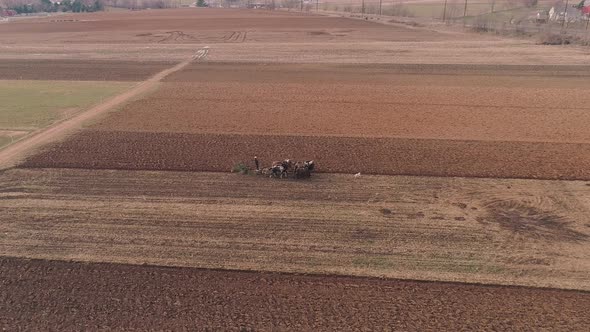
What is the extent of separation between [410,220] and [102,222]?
11.2 metres

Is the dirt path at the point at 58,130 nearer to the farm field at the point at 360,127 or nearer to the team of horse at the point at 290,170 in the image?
the farm field at the point at 360,127

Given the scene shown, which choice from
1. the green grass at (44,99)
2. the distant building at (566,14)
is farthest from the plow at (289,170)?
the distant building at (566,14)

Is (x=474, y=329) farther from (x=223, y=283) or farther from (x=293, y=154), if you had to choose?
(x=293, y=154)

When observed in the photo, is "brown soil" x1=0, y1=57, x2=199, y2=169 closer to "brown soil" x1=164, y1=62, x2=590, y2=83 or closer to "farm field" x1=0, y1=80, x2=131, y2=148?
"farm field" x1=0, y1=80, x2=131, y2=148

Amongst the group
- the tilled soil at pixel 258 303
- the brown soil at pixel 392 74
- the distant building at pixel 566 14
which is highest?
the distant building at pixel 566 14

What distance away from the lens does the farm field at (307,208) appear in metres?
12.0

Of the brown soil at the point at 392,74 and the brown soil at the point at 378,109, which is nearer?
the brown soil at the point at 378,109

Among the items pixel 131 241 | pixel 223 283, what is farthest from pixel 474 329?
pixel 131 241

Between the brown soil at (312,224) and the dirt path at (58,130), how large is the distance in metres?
2.70

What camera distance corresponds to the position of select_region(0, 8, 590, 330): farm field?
12.0 m

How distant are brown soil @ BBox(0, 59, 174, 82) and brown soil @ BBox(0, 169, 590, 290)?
26.2m

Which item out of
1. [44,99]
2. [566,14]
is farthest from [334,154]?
[566,14]

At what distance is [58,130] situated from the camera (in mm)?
26828

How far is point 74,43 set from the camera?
6975cm
